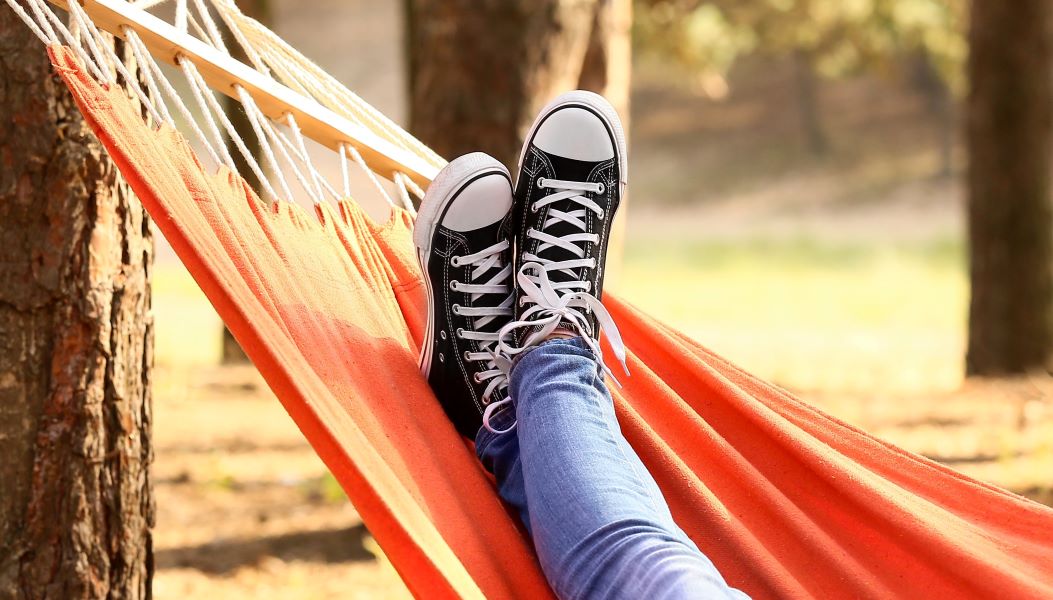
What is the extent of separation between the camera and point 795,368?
5.75 metres

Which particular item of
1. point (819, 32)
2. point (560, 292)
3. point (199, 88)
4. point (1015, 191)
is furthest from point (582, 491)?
point (819, 32)

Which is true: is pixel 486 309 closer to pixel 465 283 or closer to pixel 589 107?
pixel 465 283

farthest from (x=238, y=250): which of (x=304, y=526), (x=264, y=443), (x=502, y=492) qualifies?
(x=264, y=443)

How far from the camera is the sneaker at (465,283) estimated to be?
1.53 meters

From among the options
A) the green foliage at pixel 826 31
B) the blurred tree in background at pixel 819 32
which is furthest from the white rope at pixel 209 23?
the green foliage at pixel 826 31

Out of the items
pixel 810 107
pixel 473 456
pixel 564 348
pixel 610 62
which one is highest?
pixel 810 107

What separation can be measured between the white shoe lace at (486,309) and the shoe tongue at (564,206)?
0.07 metres

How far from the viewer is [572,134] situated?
5.36 ft

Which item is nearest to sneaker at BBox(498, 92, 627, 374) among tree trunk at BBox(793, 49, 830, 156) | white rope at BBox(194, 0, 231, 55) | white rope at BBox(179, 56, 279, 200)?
white rope at BBox(179, 56, 279, 200)

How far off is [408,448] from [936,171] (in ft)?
55.4

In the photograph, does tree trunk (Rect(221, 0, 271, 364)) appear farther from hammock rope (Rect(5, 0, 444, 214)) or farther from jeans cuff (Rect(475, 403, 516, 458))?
jeans cuff (Rect(475, 403, 516, 458))

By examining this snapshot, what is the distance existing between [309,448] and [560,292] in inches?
89.7

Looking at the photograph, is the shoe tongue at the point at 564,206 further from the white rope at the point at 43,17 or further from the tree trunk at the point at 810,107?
the tree trunk at the point at 810,107

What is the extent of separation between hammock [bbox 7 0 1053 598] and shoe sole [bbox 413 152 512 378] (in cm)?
6
